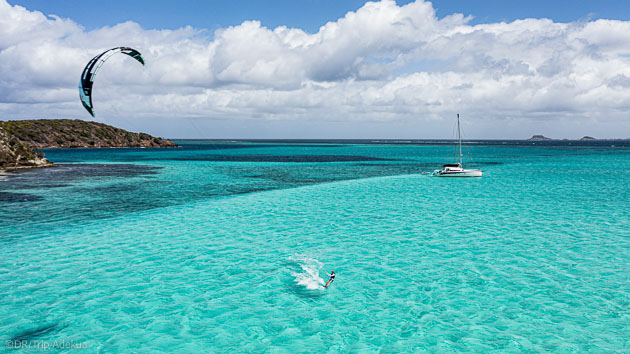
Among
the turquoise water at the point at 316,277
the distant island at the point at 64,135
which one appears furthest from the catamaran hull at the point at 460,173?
the distant island at the point at 64,135

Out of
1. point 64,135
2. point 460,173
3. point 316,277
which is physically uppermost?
point 64,135

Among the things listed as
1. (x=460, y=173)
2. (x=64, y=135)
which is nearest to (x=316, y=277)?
(x=460, y=173)

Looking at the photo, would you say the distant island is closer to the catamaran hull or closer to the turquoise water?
the catamaran hull

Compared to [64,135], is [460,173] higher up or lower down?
lower down

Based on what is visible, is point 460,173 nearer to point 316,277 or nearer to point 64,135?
point 316,277

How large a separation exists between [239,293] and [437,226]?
15.0m

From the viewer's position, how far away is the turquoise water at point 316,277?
11469mm

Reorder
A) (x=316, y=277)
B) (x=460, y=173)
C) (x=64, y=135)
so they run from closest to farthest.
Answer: (x=316, y=277)
(x=460, y=173)
(x=64, y=135)

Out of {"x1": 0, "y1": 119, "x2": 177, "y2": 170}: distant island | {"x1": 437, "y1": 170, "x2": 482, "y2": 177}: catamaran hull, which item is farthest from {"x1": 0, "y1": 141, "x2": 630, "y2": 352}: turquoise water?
{"x1": 0, "y1": 119, "x2": 177, "y2": 170}: distant island

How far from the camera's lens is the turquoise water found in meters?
11.5

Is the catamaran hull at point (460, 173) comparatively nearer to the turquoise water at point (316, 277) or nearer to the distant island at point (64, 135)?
the turquoise water at point (316, 277)

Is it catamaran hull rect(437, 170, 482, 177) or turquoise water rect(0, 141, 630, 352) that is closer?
turquoise water rect(0, 141, 630, 352)

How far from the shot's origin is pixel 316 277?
16094 mm

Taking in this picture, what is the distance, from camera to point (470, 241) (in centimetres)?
2120
